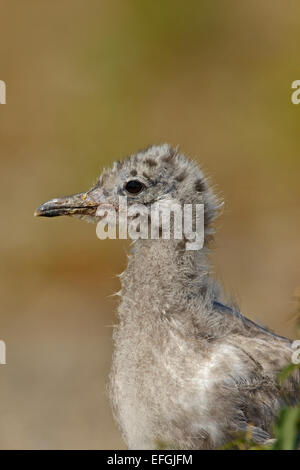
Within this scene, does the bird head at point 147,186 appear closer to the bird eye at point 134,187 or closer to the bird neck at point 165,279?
the bird eye at point 134,187

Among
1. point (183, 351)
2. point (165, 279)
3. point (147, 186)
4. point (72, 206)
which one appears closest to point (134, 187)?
point (147, 186)

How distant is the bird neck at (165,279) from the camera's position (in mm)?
6676

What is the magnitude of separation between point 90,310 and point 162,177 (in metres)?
8.41

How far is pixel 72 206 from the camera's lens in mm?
7414

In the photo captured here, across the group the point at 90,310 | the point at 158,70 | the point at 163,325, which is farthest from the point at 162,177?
the point at 158,70

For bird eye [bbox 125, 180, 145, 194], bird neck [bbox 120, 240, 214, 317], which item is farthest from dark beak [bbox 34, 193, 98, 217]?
bird neck [bbox 120, 240, 214, 317]

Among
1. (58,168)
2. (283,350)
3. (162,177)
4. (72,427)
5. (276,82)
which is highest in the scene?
(276,82)

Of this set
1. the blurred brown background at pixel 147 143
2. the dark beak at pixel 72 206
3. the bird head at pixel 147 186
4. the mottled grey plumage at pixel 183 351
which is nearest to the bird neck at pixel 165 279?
the mottled grey plumage at pixel 183 351

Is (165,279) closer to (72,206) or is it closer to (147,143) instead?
(72,206)

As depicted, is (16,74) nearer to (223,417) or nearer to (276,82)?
(276,82)

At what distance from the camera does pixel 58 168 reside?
56.2 feet

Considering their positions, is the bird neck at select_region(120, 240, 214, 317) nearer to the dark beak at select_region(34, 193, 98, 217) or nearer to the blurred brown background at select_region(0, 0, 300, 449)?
the dark beak at select_region(34, 193, 98, 217)

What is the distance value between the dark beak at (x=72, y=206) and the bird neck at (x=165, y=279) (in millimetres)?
597

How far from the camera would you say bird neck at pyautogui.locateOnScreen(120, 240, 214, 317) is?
6676mm
